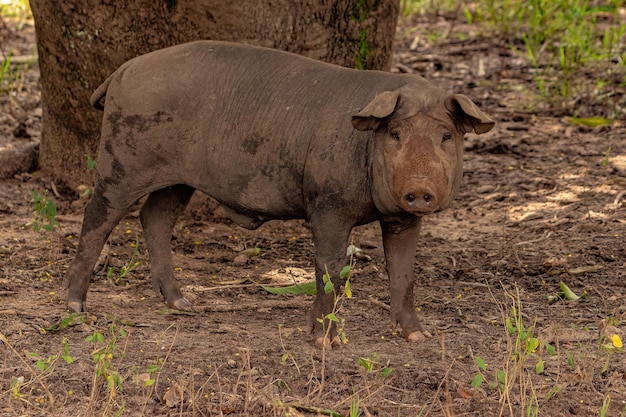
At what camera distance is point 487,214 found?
681cm

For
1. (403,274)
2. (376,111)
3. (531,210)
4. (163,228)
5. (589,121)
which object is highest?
(376,111)

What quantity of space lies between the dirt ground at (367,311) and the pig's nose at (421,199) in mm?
532

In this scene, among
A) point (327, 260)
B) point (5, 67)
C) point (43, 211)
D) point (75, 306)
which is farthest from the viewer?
point (5, 67)

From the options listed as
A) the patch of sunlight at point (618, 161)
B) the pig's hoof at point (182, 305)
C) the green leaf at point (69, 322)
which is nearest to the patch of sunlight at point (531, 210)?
the patch of sunlight at point (618, 161)

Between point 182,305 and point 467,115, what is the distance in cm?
181

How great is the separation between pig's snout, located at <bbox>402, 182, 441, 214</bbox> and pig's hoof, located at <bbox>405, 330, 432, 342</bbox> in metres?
0.84

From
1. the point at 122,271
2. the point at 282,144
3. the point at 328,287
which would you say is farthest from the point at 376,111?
the point at 122,271

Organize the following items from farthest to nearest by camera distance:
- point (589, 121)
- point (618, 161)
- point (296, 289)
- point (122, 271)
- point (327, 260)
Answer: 1. point (589, 121)
2. point (618, 161)
3. point (122, 271)
4. point (296, 289)
5. point (327, 260)

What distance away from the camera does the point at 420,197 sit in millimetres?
4266

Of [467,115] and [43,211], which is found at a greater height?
[467,115]

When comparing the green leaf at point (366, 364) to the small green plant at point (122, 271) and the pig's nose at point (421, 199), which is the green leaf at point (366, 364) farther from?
the small green plant at point (122, 271)

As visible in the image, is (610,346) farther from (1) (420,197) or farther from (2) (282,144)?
(2) (282,144)

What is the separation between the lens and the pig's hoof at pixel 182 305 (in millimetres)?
5305

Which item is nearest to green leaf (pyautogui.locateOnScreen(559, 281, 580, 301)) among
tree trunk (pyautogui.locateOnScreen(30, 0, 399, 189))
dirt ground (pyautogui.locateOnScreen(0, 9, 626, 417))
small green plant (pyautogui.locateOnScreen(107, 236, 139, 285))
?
dirt ground (pyautogui.locateOnScreen(0, 9, 626, 417))
